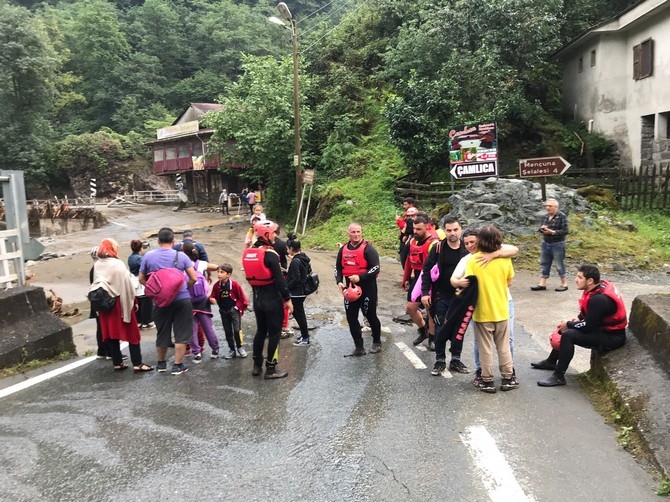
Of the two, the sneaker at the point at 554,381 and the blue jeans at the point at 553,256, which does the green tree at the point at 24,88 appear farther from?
the sneaker at the point at 554,381

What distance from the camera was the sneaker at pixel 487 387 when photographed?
202 inches

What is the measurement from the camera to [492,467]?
12.3 feet

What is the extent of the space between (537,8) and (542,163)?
10807 millimetres

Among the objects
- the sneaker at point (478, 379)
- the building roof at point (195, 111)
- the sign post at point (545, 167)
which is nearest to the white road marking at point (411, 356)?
the sneaker at point (478, 379)

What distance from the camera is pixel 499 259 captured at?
5.14 metres

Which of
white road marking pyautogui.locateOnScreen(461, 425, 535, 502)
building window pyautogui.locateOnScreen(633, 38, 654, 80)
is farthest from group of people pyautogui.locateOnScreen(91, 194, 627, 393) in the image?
building window pyautogui.locateOnScreen(633, 38, 654, 80)

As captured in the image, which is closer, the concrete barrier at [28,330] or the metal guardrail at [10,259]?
the concrete barrier at [28,330]

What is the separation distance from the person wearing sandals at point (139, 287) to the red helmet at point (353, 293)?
10.3ft

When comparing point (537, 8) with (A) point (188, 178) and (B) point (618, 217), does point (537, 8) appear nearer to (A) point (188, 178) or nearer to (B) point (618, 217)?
(B) point (618, 217)

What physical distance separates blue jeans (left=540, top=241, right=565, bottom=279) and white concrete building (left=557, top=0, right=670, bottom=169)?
33.0 ft

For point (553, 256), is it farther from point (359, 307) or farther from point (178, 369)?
point (178, 369)

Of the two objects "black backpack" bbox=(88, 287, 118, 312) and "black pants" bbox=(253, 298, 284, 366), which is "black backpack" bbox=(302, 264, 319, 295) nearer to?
"black pants" bbox=(253, 298, 284, 366)

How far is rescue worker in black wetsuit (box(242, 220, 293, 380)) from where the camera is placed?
227 inches

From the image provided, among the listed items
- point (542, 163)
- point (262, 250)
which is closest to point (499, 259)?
point (262, 250)
